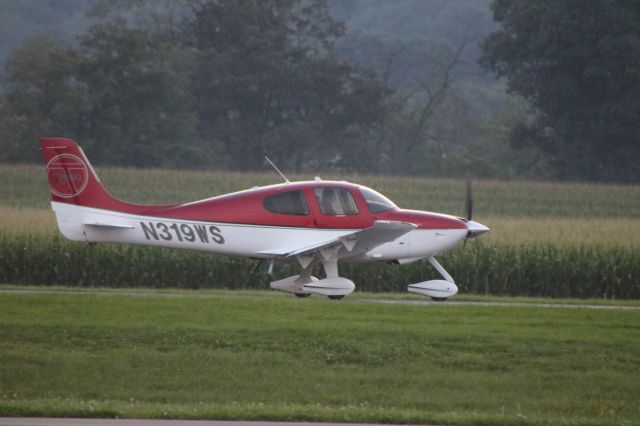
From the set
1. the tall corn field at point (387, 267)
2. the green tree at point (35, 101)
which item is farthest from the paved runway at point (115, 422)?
the green tree at point (35, 101)

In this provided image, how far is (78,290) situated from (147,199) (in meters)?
24.8

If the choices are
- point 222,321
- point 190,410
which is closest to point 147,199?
point 222,321

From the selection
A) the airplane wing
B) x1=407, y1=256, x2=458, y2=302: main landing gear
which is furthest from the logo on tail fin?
x1=407, y1=256, x2=458, y2=302: main landing gear

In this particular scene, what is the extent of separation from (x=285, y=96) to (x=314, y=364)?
192 ft

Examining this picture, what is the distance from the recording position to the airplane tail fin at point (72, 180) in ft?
69.5

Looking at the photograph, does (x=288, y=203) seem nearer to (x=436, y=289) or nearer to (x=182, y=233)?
(x=182, y=233)

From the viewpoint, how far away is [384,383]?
14.4m

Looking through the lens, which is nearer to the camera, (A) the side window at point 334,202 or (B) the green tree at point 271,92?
(A) the side window at point 334,202

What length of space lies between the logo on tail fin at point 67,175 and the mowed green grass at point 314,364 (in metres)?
3.25

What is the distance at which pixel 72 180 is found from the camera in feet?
69.7

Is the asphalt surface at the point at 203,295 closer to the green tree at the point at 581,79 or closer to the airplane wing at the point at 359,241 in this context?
the airplane wing at the point at 359,241

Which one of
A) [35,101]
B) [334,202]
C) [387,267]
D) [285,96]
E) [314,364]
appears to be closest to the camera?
[314,364]

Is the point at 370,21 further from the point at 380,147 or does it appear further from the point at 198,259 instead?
the point at 198,259

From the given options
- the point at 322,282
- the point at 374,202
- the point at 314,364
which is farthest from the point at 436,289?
the point at 314,364
